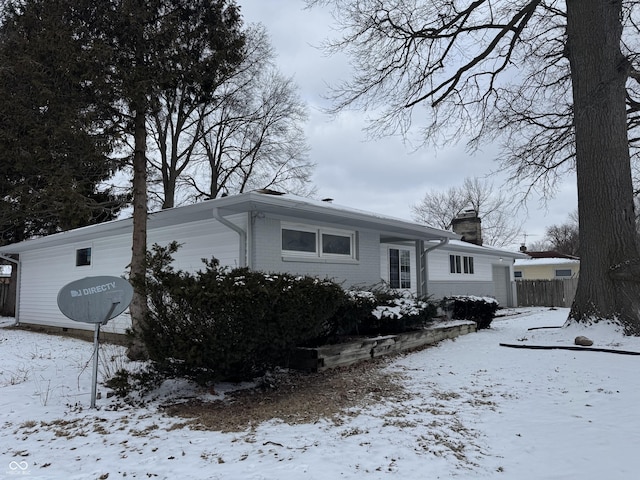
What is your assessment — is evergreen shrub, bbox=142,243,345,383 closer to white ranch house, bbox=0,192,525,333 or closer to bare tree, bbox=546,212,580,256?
white ranch house, bbox=0,192,525,333

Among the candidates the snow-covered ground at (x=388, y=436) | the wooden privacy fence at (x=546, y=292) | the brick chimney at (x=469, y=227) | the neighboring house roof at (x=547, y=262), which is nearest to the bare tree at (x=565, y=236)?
the neighboring house roof at (x=547, y=262)

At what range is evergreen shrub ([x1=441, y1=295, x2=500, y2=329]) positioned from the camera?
12375mm

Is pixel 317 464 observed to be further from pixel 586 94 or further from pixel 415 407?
pixel 586 94

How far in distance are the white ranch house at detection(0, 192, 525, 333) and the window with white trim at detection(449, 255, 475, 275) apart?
4 cm

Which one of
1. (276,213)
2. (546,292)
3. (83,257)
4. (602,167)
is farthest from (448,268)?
(83,257)

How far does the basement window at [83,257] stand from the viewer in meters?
13.2

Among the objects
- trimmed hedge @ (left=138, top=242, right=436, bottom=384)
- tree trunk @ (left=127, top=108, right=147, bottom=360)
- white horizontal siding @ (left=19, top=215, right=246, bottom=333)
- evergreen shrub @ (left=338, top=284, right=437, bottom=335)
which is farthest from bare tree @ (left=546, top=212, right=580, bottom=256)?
trimmed hedge @ (left=138, top=242, right=436, bottom=384)

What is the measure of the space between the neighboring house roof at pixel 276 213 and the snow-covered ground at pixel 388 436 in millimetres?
3438

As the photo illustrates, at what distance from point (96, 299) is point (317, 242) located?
548 cm

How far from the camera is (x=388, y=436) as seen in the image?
400cm

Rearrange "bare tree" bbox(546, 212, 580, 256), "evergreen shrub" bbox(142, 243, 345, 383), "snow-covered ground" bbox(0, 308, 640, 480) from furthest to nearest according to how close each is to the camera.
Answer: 1. "bare tree" bbox(546, 212, 580, 256)
2. "evergreen shrub" bbox(142, 243, 345, 383)
3. "snow-covered ground" bbox(0, 308, 640, 480)

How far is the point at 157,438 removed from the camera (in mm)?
4043

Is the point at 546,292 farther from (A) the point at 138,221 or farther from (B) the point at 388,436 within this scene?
(B) the point at 388,436

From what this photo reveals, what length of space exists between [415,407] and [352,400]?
0.75m
